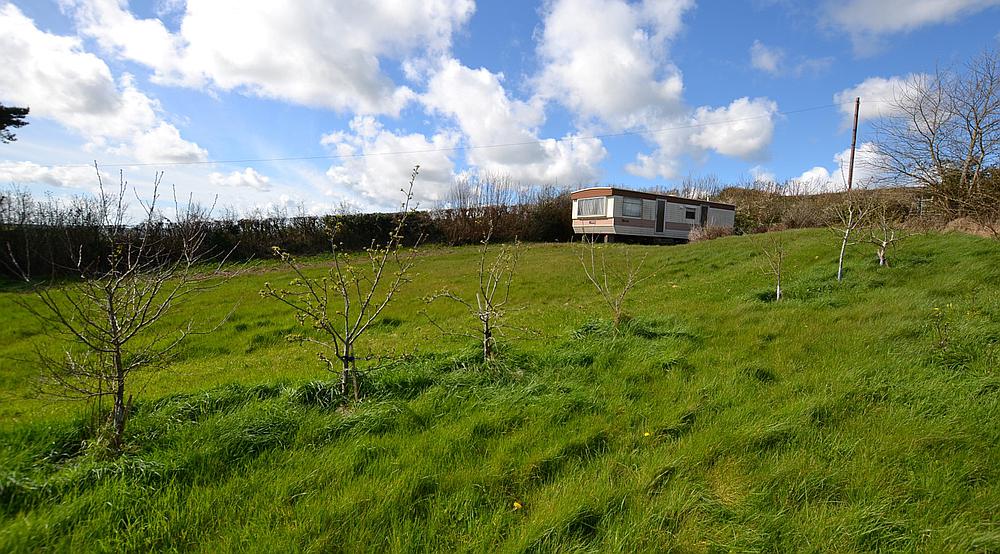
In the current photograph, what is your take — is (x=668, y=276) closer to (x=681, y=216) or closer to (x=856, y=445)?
(x=856, y=445)

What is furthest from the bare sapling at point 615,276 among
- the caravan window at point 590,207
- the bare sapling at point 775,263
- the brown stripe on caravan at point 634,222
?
the caravan window at point 590,207

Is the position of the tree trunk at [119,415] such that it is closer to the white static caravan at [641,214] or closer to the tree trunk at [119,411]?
the tree trunk at [119,411]

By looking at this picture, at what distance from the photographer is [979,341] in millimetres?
3875

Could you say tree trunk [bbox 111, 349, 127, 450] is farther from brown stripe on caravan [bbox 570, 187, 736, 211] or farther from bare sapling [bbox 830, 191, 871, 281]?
brown stripe on caravan [bbox 570, 187, 736, 211]

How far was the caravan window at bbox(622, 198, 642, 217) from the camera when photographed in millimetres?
23234

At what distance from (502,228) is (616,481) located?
2526 cm

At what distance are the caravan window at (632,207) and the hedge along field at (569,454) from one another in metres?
19.2

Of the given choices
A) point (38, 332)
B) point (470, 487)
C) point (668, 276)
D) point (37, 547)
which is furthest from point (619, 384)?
point (38, 332)

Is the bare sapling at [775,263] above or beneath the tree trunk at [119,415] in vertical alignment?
above

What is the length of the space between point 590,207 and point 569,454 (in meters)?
23.6

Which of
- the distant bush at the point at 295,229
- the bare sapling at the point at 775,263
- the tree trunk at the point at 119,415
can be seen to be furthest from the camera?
the distant bush at the point at 295,229

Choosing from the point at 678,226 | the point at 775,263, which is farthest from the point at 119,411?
the point at 678,226

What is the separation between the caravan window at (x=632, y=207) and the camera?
23.2 metres

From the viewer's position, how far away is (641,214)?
23.7m
